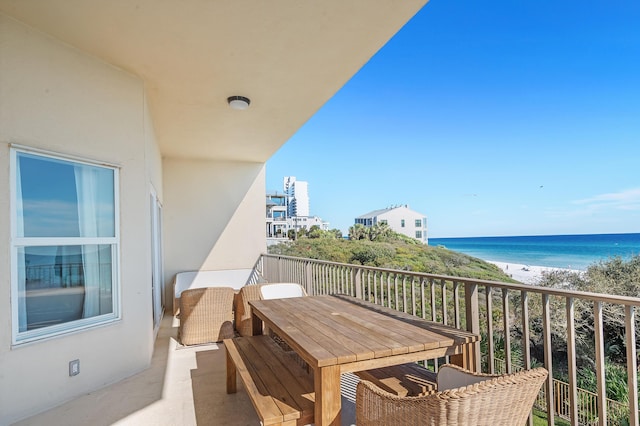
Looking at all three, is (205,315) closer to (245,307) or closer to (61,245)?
(245,307)

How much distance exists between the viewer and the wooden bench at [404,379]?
189cm

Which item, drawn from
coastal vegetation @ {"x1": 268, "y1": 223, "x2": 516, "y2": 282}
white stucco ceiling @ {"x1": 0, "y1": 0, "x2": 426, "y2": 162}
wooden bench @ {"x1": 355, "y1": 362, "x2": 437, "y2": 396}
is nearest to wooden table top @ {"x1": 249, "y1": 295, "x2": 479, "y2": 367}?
wooden bench @ {"x1": 355, "y1": 362, "x2": 437, "y2": 396}

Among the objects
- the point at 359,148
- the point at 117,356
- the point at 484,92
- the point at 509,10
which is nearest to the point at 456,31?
the point at 509,10

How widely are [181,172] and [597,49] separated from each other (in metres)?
18.3

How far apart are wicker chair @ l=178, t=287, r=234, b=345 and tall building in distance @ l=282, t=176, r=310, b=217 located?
4113 centimetres

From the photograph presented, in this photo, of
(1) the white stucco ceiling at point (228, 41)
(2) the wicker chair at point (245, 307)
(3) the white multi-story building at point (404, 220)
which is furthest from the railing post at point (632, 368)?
(3) the white multi-story building at point (404, 220)

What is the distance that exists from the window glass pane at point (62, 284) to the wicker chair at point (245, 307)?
1.42 meters

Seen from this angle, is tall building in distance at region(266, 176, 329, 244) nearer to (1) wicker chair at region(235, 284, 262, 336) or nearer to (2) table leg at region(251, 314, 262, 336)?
(1) wicker chair at region(235, 284, 262, 336)

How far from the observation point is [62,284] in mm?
2787

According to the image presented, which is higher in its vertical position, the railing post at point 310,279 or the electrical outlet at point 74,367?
the railing post at point 310,279

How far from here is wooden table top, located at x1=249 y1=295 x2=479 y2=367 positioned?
1732mm

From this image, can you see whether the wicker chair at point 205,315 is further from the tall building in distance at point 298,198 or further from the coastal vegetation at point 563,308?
the tall building in distance at point 298,198

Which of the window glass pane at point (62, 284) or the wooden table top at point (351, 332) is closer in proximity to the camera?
the wooden table top at point (351, 332)

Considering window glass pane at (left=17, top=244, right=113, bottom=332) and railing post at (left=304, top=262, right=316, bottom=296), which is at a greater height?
window glass pane at (left=17, top=244, right=113, bottom=332)
